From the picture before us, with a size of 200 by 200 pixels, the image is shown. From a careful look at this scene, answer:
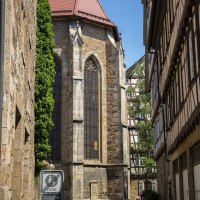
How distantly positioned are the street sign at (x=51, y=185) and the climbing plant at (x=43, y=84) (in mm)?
11184

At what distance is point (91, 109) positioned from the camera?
29188 mm

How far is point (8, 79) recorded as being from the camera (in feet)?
16.0

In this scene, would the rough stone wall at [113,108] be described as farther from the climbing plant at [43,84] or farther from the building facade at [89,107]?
the climbing plant at [43,84]

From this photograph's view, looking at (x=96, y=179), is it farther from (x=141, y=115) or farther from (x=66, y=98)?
(x=141, y=115)

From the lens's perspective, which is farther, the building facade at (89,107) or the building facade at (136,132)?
the building facade at (136,132)

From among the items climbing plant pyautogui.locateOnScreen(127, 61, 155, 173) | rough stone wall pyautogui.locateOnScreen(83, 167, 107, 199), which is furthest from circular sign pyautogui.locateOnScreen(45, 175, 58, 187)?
climbing plant pyautogui.locateOnScreen(127, 61, 155, 173)

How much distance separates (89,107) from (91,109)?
8.0 inches

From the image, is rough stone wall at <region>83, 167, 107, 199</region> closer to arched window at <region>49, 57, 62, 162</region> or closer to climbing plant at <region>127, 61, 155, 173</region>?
arched window at <region>49, 57, 62, 162</region>

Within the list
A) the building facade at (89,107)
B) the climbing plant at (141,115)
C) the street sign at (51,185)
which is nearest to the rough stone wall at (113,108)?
the building facade at (89,107)

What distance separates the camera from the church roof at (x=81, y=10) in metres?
29.5

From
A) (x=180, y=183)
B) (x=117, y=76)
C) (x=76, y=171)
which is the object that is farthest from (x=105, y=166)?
(x=180, y=183)

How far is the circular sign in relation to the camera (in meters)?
5.93

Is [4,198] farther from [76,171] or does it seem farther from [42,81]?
[76,171]

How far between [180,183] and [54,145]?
15898 mm
